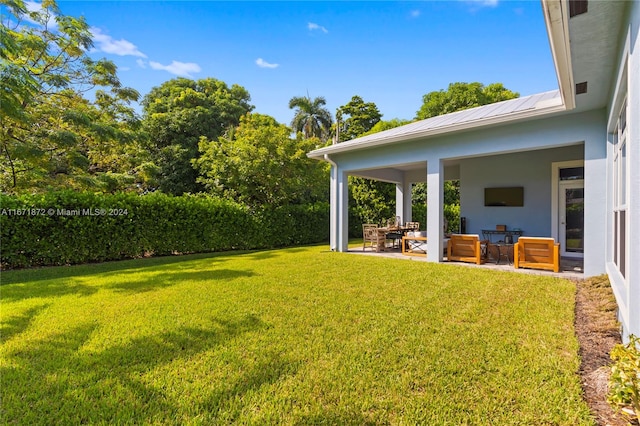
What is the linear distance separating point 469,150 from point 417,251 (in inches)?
174

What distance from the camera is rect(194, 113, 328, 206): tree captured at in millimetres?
13961

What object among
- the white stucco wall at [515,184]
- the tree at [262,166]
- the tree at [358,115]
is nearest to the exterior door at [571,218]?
the white stucco wall at [515,184]

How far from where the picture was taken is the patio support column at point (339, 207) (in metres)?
12.4

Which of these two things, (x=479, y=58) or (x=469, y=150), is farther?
(x=479, y=58)

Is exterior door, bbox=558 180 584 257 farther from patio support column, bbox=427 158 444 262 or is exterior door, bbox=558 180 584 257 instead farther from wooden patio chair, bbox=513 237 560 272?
patio support column, bbox=427 158 444 262

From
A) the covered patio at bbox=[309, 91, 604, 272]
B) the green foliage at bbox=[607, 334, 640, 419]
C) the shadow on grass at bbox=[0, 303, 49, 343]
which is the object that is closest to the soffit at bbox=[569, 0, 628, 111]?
the covered patio at bbox=[309, 91, 604, 272]

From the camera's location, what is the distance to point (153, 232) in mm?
11141

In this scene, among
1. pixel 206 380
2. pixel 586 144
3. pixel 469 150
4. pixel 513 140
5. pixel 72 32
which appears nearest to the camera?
pixel 206 380

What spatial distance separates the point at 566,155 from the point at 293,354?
1116cm

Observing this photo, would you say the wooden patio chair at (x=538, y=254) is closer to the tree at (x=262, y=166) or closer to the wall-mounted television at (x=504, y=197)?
the wall-mounted television at (x=504, y=197)

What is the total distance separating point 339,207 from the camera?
40.8 ft

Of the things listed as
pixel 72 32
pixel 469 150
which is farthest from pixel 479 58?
pixel 72 32

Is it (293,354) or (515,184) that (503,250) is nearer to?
(515,184)

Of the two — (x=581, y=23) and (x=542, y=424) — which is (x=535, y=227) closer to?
(x=581, y=23)
